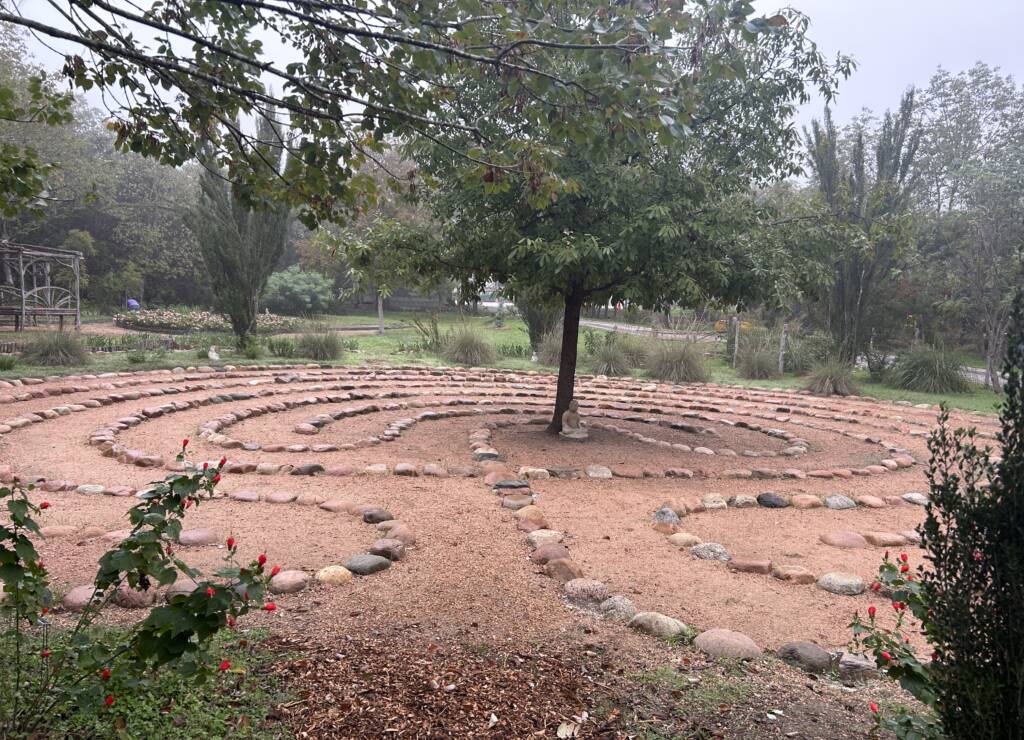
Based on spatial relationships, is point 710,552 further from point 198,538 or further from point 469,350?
point 469,350

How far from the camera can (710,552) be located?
4145 mm

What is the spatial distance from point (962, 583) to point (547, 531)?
276 centimetres

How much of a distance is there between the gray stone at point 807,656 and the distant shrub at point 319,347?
1330cm

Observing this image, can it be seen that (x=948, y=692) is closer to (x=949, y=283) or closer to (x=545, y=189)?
(x=545, y=189)

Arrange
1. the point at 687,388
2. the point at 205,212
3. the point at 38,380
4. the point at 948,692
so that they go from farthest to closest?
the point at 205,212
the point at 687,388
the point at 38,380
the point at 948,692

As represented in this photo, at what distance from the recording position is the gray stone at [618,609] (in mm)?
3210

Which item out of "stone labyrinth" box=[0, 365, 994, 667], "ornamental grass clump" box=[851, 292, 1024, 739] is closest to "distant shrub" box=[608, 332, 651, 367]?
"stone labyrinth" box=[0, 365, 994, 667]

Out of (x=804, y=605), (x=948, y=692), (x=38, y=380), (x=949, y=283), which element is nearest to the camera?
(x=948, y=692)

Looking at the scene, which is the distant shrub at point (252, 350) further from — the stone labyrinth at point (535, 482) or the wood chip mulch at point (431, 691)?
the wood chip mulch at point (431, 691)

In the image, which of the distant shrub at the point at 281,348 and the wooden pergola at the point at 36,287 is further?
Answer: the wooden pergola at the point at 36,287

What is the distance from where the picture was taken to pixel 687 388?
12695 millimetres

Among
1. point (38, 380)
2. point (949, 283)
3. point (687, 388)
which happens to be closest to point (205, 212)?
point (38, 380)

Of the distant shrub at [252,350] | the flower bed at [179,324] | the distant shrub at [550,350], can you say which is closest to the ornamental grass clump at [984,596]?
the distant shrub at [550,350]

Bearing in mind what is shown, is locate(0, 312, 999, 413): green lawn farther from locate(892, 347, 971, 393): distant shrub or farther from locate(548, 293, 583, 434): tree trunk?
locate(548, 293, 583, 434): tree trunk
